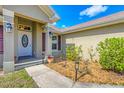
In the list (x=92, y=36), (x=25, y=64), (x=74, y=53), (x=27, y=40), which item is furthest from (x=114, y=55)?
(x=27, y=40)

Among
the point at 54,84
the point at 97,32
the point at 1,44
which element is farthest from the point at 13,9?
the point at 97,32

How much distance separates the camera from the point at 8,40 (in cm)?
630

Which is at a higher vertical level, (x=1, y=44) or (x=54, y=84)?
(x=1, y=44)

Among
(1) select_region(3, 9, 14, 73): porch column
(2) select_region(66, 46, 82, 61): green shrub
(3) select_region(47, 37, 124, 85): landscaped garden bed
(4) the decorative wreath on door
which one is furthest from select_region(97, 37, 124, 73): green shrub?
(4) the decorative wreath on door

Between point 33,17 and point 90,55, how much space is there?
5.86 metres

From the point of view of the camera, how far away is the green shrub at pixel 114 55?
19.6 ft

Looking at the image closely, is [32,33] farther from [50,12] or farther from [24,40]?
[50,12]

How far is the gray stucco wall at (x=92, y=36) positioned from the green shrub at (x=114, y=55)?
5.70 feet

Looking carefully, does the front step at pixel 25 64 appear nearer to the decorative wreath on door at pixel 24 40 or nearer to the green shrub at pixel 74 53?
the decorative wreath on door at pixel 24 40

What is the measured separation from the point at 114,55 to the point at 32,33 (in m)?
7.06

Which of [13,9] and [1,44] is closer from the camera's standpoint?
[13,9]
